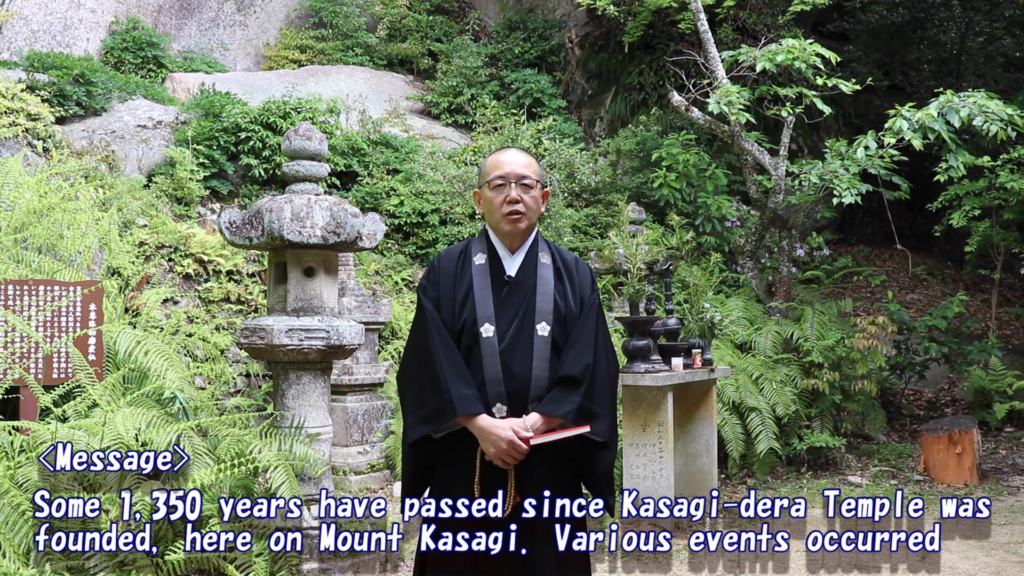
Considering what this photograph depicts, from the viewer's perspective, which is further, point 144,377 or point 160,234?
point 160,234

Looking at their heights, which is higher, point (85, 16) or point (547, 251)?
point (85, 16)

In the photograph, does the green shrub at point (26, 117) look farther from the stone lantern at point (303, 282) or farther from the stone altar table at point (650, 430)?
the stone altar table at point (650, 430)

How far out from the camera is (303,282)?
14.9ft

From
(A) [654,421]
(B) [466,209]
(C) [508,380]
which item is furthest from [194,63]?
(C) [508,380]

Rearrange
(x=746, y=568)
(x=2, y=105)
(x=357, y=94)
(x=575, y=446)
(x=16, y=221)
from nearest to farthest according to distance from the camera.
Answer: (x=575, y=446) → (x=746, y=568) → (x=16, y=221) → (x=2, y=105) → (x=357, y=94)

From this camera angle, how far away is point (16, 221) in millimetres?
5242

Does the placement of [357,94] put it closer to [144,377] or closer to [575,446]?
[144,377]

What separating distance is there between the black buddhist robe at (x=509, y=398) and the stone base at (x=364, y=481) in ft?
12.1

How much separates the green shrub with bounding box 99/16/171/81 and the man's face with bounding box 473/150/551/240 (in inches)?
445

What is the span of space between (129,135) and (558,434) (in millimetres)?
8768

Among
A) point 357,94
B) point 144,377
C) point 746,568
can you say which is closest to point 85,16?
point 357,94

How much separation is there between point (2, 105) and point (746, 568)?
8214mm

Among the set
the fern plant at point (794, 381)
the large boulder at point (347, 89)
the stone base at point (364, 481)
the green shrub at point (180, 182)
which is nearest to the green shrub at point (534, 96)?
the large boulder at point (347, 89)

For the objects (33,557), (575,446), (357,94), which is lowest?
(33,557)
